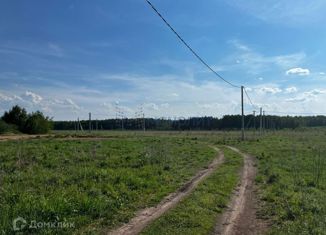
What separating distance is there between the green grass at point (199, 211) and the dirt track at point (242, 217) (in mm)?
224

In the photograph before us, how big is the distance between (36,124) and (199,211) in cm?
5003

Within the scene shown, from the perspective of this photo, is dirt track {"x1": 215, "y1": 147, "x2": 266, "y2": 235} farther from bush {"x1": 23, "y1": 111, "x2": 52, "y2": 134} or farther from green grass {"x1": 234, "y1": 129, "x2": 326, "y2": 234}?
bush {"x1": 23, "y1": 111, "x2": 52, "y2": 134}

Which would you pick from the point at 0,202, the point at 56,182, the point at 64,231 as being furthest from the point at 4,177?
the point at 64,231

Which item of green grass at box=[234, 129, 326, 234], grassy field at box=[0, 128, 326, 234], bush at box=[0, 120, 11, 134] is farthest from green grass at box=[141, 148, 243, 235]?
bush at box=[0, 120, 11, 134]

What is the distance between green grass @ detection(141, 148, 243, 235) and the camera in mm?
9102

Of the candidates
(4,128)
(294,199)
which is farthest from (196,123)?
(294,199)

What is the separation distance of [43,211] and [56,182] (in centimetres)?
407

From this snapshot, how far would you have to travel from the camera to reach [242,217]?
35.2 ft

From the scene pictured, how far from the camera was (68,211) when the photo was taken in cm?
953

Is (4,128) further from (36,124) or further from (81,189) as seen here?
(81,189)

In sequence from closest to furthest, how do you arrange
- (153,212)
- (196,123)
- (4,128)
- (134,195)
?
(153,212), (134,195), (4,128), (196,123)

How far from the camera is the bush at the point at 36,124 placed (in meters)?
56.9

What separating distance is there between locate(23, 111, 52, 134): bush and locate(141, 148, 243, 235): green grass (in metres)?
44.9

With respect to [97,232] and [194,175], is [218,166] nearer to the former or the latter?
[194,175]
